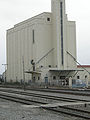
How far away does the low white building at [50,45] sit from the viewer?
87.8m

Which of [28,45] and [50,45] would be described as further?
[28,45]

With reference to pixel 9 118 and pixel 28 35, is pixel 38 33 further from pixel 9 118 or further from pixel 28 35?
pixel 9 118

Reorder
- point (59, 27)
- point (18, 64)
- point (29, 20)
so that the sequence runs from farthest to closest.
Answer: point (18, 64), point (29, 20), point (59, 27)

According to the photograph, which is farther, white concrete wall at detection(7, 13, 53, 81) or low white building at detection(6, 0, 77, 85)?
white concrete wall at detection(7, 13, 53, 81)

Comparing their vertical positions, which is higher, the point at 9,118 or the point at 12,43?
the point at 12,43

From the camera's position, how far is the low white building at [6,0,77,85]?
8781 cm

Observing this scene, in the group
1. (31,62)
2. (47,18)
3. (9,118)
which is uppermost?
(47,18)

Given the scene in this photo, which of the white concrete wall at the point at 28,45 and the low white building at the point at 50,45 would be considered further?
the white concrete wall at the point at 28,45

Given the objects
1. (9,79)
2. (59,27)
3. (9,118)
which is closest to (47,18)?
(59,27)

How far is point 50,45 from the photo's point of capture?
91.5 metres

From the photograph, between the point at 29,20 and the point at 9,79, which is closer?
the point at 29,20

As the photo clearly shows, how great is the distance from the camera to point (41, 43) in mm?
89688

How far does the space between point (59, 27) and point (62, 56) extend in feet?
27.7

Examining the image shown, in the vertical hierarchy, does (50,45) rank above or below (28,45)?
below
